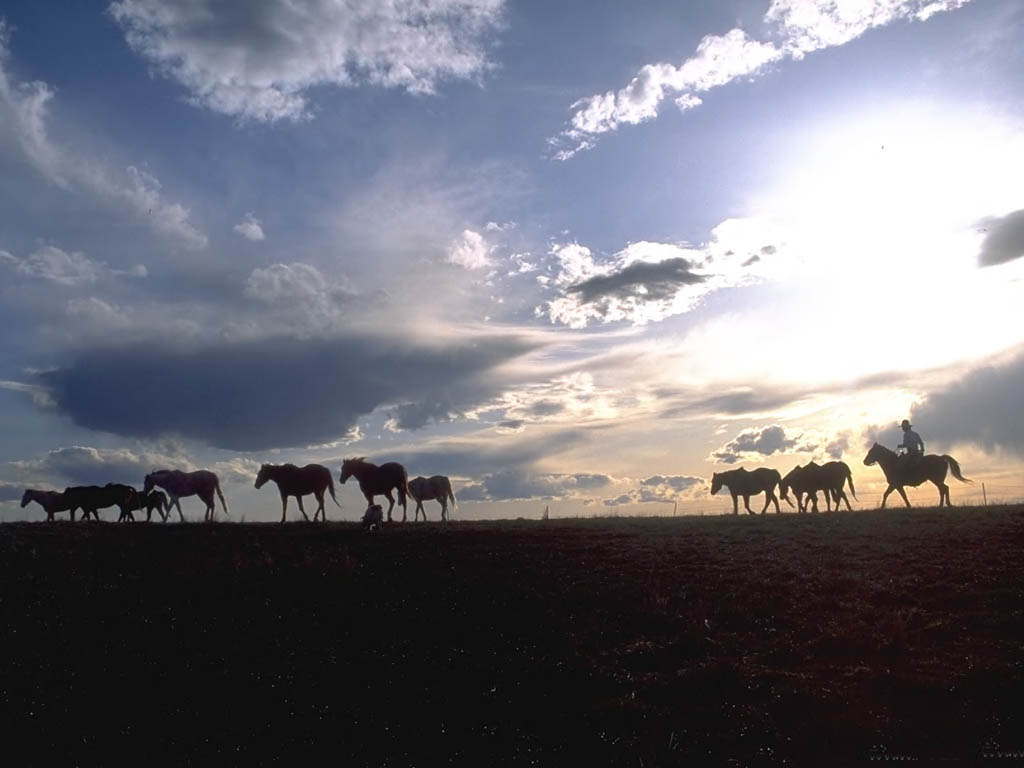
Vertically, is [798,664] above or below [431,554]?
below

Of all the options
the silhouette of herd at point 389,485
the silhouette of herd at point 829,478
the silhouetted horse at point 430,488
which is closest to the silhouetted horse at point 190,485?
the silhouette of herd at point 389,485

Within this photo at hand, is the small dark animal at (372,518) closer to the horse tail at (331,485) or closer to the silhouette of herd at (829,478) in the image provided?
the horse tail at (331,485)

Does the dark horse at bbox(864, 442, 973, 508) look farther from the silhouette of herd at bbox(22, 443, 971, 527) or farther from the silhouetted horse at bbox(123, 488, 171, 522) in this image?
the silhouetted horse at bbox(123, 488, 171, 522)

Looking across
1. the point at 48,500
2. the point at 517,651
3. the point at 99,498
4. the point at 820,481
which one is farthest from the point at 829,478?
the point at 48,500

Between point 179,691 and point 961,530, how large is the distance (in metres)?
21.4

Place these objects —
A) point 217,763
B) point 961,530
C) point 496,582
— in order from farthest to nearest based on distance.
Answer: point 961,530
point 496,582
point 217,763

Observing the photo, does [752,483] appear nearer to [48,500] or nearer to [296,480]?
[296,480]

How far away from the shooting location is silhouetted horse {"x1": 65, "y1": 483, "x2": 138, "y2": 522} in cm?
3631

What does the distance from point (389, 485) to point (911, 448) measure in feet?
76.0

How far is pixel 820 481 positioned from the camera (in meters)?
37.8

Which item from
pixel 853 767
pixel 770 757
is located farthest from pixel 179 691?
pixel 853 767

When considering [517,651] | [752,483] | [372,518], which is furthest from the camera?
[752,483]

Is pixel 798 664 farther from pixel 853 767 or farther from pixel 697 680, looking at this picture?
pixel 853 767

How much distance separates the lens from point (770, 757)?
10328 millimetres
